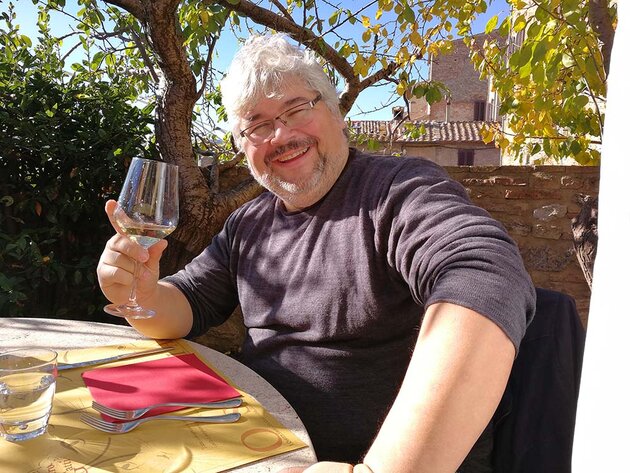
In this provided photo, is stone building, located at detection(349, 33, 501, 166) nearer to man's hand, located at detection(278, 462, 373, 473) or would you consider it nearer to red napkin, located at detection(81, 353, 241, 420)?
red napkin, located at detection(81, 353, 241, 420)

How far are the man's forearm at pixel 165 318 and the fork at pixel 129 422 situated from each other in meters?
0.48

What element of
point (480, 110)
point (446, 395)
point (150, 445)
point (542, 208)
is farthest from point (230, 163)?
point (480, 110)

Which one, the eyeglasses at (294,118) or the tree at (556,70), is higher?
the tree at (556,70)

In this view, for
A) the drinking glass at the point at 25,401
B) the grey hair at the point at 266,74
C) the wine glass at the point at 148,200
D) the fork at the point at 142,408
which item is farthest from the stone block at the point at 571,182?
the drinking glass at the point at 25,401

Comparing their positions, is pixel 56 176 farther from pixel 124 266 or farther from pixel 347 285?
pixel 347 285

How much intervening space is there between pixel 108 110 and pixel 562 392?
2.98 meters

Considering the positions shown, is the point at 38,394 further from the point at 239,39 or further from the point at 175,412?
the point at 239,39

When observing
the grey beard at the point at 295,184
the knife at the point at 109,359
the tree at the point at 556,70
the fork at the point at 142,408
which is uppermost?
the tree at the point at 556,70

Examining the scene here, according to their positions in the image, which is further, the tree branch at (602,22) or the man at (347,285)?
the tree branch at (602,22)

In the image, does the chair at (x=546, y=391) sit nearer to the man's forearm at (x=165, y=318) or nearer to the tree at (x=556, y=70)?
the man's forearm at (x=165, y=318)

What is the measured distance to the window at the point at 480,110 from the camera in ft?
89.9

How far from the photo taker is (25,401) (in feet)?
3.03

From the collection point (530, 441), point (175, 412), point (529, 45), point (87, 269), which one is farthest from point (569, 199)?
point (175, 412)

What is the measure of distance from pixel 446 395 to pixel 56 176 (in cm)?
292
